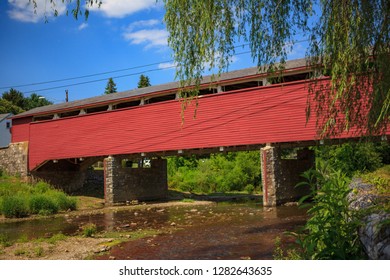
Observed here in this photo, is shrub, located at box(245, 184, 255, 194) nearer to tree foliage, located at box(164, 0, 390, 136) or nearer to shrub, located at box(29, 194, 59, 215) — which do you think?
shrub, located at box(29, 194, 59, 215)

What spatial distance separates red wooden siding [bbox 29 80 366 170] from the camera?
53.0 ft

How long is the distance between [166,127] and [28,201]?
22.6 feet

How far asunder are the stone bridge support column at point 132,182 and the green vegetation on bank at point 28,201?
262cm

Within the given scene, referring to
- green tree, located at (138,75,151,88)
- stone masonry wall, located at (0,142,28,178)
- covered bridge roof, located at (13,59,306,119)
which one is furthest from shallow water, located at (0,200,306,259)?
green tree, located at (138,75,151,88)

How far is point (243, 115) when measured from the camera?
17.3 metres

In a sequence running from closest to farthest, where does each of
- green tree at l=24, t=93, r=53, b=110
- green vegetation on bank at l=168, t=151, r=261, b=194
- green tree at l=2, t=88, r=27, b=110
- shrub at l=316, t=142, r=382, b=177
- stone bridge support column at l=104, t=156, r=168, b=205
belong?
shrub at l=316, t=142, r=382, b=177, stone bridge support column at l=104, t=156, r=168, b=205, green vegetation on bank at l=168, t=151, r=261, b=194, green tree at l=2, t=88, r=27, b=110, green tree at l=24, t=93, r=53, b=110

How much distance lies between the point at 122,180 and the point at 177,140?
16.1 feet

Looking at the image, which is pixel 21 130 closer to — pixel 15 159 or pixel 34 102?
pixel 15 159

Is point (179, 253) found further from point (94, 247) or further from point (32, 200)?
point (32, 200)

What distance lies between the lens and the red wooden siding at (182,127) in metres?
16.1

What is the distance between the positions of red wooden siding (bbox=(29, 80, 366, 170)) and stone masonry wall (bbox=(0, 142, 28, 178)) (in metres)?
0.52

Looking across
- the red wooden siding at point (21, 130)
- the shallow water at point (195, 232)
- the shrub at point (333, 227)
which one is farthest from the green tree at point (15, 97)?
the shrub at point (333, 227)

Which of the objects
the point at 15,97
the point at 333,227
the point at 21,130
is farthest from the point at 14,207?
the point at 15,97
